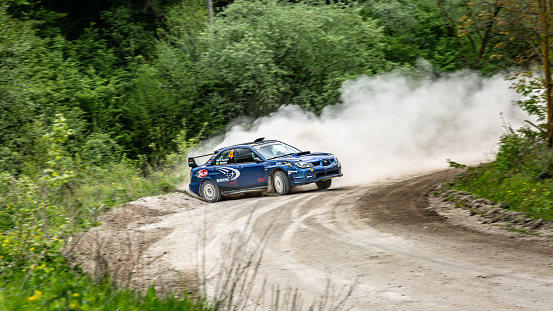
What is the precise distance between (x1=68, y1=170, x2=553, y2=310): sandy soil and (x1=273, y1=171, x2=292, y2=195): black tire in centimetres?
191

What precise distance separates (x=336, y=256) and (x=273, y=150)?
931 cm

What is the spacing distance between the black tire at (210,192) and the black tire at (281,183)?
1.93 meters

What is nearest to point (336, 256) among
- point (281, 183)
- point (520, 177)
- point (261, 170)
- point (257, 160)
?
point (520, 177)

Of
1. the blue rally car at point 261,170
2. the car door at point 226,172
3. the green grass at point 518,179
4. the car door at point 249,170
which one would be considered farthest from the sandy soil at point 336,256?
the car door at point 226,172

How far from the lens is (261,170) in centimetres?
1712

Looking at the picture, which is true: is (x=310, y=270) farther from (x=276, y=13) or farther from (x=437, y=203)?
(x=276, y=13)

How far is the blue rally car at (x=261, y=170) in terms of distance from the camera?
1659 centimetres

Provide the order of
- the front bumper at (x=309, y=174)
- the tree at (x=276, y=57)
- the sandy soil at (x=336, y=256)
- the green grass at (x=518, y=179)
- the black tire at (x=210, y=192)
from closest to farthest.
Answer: the sandy soil at (x=336, y=256), the green grass at (x=518, y=179), the front bumper at (x=309, y=174), the black tire at (x=210, y=192), the tree at (x=276, y=57)

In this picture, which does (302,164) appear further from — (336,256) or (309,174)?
(336,256)

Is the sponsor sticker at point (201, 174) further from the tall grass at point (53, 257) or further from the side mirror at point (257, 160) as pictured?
the tall grass at point (53, 257)

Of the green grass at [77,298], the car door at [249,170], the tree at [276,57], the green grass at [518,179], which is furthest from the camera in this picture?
the tree at [276,57]

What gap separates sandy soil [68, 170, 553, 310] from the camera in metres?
6.34

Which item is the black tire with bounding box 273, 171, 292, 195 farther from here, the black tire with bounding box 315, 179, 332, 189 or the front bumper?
the black tire with bounding box 315, 179, 332, 189

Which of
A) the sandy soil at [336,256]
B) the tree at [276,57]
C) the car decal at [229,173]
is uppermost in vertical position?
the tree at [276,57]
